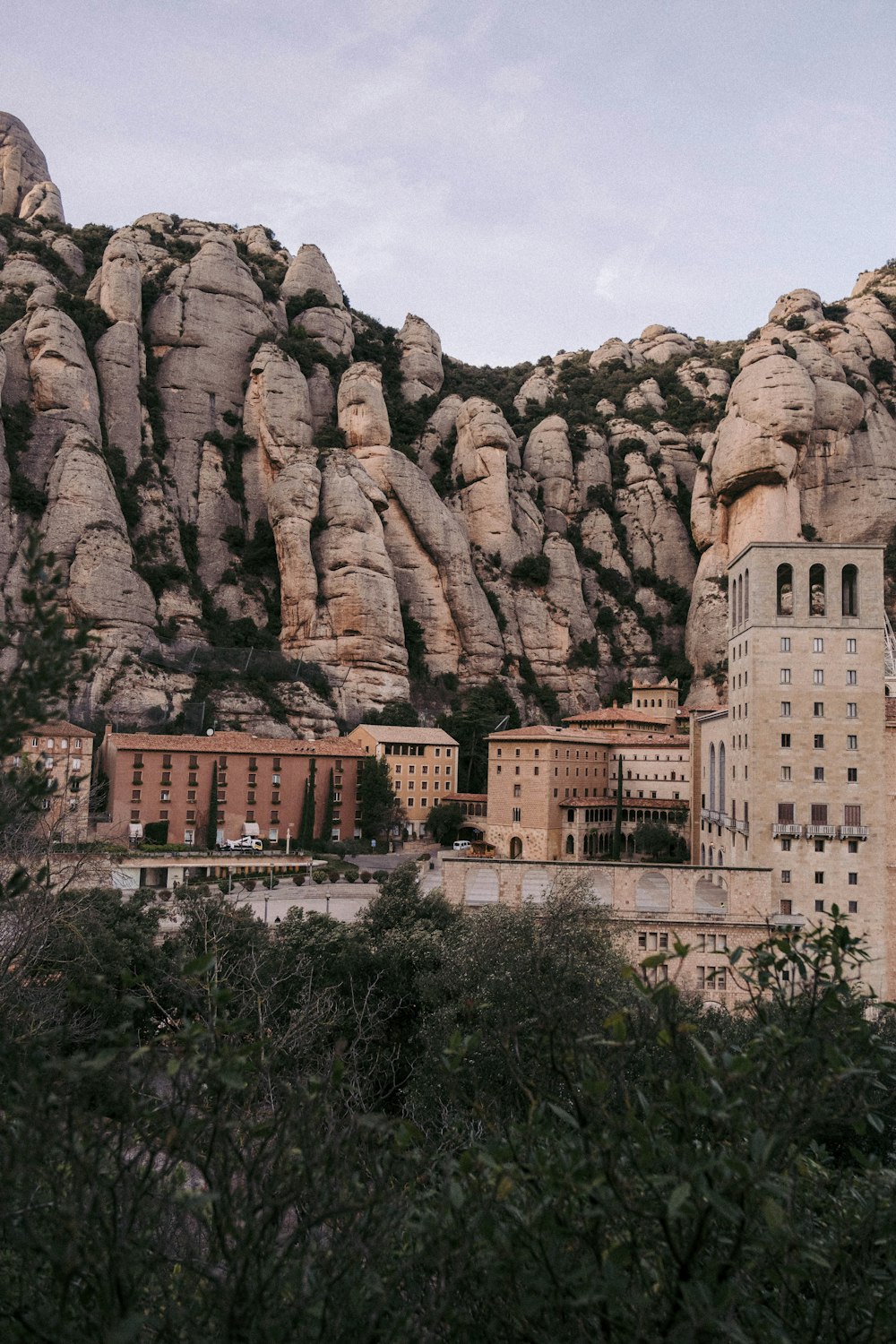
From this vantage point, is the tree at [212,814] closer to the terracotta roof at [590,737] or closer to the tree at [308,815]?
the tree at [308,815]

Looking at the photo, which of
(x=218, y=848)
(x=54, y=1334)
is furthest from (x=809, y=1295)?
(x=218, y=848)

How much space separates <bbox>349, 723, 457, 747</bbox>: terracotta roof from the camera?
59.4 meters

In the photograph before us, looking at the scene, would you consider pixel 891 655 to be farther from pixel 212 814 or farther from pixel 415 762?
pixel 212 814

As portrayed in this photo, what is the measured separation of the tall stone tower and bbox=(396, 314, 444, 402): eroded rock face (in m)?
61.8

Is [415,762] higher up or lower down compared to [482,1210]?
higher up

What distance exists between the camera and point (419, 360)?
90.8 m

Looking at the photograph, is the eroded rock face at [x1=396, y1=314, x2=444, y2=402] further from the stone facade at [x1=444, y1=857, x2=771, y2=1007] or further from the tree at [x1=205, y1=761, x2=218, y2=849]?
the stone facade at [x1=444, y1=857, x2=771, y2=1007]

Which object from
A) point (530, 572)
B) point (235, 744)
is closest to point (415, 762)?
point (235, 744)

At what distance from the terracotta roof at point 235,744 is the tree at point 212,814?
1705mm

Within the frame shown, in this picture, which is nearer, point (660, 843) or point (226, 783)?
point (660, 843)

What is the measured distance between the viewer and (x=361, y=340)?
89750mm

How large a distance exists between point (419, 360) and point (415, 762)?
4986 centimetres

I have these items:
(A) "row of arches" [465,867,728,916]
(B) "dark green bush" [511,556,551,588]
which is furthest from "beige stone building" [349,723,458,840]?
(A) "row of arches" [465,867,728,916]

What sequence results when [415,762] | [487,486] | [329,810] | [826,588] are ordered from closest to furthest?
1. [826,588]
2. [329,810]
3. [415,762]
4. [487,486]
